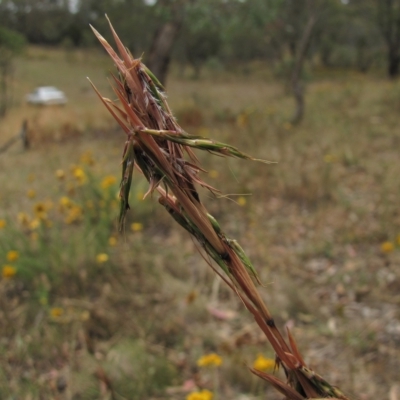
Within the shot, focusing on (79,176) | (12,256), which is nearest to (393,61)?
(79,176)

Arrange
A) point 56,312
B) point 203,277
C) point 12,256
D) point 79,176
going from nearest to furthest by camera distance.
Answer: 1. point 56,312
2. point 12,256
3. point 203,277
4. point 79,176

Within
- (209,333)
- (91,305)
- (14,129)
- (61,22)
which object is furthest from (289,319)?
(61,22)

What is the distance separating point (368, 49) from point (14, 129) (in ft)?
87.6

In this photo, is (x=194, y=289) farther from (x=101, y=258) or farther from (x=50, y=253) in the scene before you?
(x=50, y=253)

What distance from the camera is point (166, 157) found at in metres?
0.31

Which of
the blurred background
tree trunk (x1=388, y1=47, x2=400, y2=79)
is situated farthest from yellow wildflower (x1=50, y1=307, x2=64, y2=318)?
tree trunk (x1=388, y1=47, x2=400, y2=79)

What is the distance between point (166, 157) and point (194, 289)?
7.70ft

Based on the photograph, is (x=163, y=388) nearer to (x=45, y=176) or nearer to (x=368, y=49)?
(x=45, y=176)

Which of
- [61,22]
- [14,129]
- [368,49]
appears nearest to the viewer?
[14,129]

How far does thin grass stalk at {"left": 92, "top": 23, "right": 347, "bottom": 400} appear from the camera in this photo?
0.30 meters

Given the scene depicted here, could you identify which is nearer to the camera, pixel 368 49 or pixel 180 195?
pixel 180 195

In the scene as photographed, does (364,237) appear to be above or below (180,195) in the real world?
below

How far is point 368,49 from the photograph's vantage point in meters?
29.5

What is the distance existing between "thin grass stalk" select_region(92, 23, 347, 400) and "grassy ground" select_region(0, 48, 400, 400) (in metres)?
0.45
